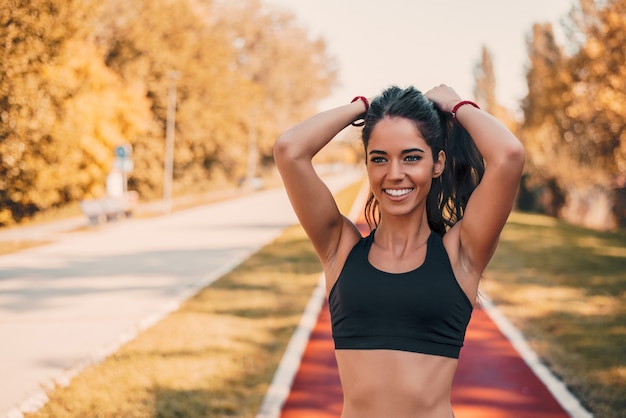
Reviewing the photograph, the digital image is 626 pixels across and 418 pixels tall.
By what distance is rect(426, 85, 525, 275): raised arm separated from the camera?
255 cm

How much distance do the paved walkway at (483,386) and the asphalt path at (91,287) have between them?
6.85ft

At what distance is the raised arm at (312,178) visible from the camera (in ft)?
8.82

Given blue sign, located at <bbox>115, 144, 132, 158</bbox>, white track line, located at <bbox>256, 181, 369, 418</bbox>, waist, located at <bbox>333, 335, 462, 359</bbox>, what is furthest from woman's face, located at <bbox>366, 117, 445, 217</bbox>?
blue sign, located at <bbox>115, 144, 132, 158</bbox>

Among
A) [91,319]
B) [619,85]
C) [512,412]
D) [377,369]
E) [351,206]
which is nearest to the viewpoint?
[377,369]

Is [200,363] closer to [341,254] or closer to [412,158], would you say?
[341,254]

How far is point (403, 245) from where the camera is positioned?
2.68 m

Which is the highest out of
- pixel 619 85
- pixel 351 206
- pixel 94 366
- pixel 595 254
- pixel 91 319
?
pixel 619 85

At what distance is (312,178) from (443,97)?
0.57m

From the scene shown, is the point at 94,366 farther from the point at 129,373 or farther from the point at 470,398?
the point at 470,398

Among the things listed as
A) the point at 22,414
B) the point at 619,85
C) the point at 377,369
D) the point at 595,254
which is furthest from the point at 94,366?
the point at 619,85

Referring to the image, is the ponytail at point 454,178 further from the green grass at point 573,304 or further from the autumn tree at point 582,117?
the autumn tree at point 582,117

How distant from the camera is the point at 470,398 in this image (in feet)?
23.5

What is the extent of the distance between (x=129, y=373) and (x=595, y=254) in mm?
14589

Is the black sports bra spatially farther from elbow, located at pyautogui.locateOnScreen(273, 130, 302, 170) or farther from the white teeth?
elbow, located at pyautogui.locateOnScreen(273, 130, 302, 170)
